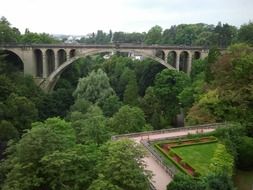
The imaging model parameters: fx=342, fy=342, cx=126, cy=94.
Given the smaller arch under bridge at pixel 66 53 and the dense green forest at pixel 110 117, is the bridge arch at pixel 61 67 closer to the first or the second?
the smaller arch under bridge at pixel 66 53

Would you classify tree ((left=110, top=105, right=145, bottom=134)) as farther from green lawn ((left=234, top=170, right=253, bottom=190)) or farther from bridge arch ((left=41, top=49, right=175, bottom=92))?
bridge arch ((left=41, top=49, right=175, bottom=92))

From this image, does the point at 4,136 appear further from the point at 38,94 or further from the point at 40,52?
the point at 40,52

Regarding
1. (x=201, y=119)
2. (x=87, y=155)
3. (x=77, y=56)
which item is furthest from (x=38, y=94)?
(x=87, y=155)

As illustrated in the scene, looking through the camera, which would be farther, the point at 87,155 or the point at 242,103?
the point at 242,103

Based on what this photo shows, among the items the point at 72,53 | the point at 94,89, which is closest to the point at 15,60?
the point at 72,53

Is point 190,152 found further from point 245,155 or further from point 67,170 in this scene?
point 67,170

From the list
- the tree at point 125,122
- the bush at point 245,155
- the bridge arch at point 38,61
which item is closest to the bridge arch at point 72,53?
the bridge arch at point 38,61
